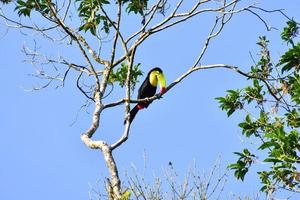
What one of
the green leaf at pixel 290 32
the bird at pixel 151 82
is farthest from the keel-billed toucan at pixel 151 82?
the green leaf at pixel 290 32

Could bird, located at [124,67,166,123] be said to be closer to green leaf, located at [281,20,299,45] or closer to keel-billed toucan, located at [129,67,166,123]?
keel-billed toucan, located at [129,67,166,123]

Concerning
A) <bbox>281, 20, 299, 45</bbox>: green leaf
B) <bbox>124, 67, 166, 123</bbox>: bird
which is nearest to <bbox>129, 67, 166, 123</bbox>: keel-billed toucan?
<bbox>124, 67, 166, 123</bbox>: bird

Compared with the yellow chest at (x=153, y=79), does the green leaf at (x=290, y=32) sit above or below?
below

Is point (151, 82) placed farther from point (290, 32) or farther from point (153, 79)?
point (290, 32)

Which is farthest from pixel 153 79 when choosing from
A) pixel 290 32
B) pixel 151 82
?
pixel 290 32

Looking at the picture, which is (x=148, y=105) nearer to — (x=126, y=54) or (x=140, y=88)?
(x=140, y=88)

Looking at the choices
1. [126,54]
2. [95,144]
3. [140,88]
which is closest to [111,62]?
[126,54]

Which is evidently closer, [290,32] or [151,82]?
[290,32]

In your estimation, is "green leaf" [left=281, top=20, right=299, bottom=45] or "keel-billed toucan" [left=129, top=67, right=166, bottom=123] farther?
"keel-billed toucan" [left=129, top=67, right=166, bottom=123]

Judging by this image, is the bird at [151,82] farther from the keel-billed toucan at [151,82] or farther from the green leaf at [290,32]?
the green leaf at [290,32]

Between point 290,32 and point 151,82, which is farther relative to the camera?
point 151,82

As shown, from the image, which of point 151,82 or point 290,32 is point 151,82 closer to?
point 151,82

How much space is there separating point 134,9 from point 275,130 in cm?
319

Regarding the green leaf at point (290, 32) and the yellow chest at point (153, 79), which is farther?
the yellow chest at point (153, 79)
